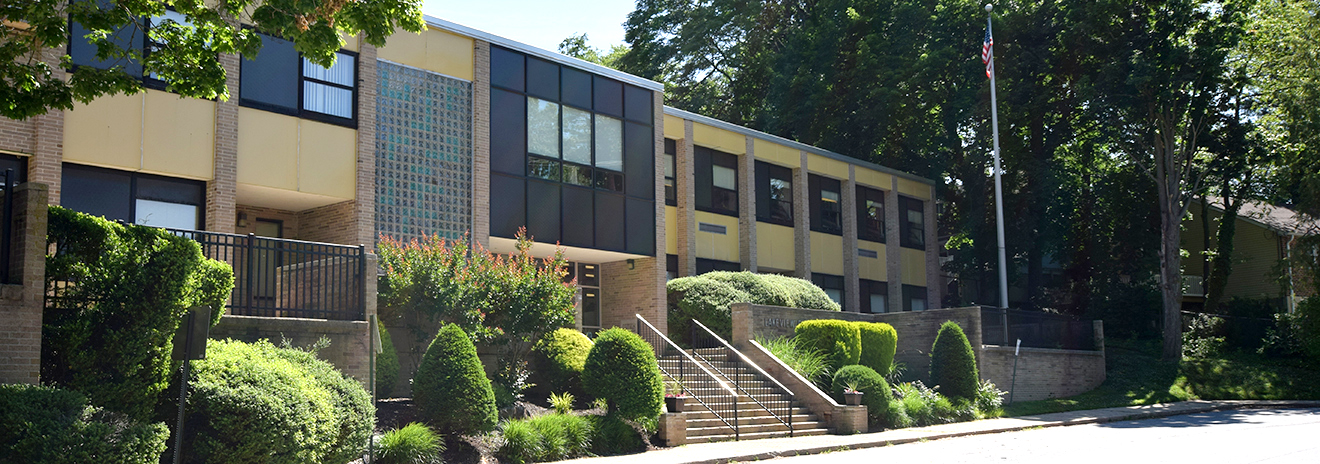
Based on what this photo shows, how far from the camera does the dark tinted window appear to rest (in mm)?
22766

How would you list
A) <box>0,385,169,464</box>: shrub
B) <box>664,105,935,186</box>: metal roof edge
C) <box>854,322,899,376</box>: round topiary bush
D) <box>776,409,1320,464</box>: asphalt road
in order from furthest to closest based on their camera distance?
<box>664,105,935,186</box>: metal roof edge < <box>854,322,899,376</box>: round topiary bush < <box>776,409,1320,464</box>: asphalt road < <box>0,385,169,464</box>: shrub

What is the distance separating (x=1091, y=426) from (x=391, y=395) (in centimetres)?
1519

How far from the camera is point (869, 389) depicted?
67.5 feet

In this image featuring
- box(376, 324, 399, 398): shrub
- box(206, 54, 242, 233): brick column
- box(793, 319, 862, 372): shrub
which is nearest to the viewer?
box(376, 324, 399, 398): shrub

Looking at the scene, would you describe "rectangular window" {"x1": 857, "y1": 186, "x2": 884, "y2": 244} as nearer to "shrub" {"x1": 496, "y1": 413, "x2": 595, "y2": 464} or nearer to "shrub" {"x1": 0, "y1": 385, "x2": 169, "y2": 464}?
"shrub" {"x1": 496, "y1": 413, "x2": 595, "y2": 464}

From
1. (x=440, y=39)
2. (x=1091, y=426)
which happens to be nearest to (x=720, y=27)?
(x=440, y=39)

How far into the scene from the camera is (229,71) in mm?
17844

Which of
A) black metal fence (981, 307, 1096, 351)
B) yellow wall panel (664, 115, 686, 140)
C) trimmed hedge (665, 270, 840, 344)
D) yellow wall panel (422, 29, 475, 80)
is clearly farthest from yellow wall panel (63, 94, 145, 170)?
black metal fence (981, 307, 1096, 351)

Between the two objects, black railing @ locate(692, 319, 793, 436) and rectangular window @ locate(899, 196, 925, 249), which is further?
rectangular window @ locate(899, 196, 925, 249)

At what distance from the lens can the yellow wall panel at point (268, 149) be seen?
18281 mm

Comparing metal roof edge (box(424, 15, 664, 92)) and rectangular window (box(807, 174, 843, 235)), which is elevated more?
metal roof edge (box(424, 15, 664, 92))

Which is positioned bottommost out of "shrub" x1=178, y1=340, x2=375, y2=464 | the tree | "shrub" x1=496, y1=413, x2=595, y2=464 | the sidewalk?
the sidewalk

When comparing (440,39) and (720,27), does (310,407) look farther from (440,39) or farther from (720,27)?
(720,27)

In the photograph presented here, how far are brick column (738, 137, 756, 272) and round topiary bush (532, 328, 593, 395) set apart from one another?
12089 mm
